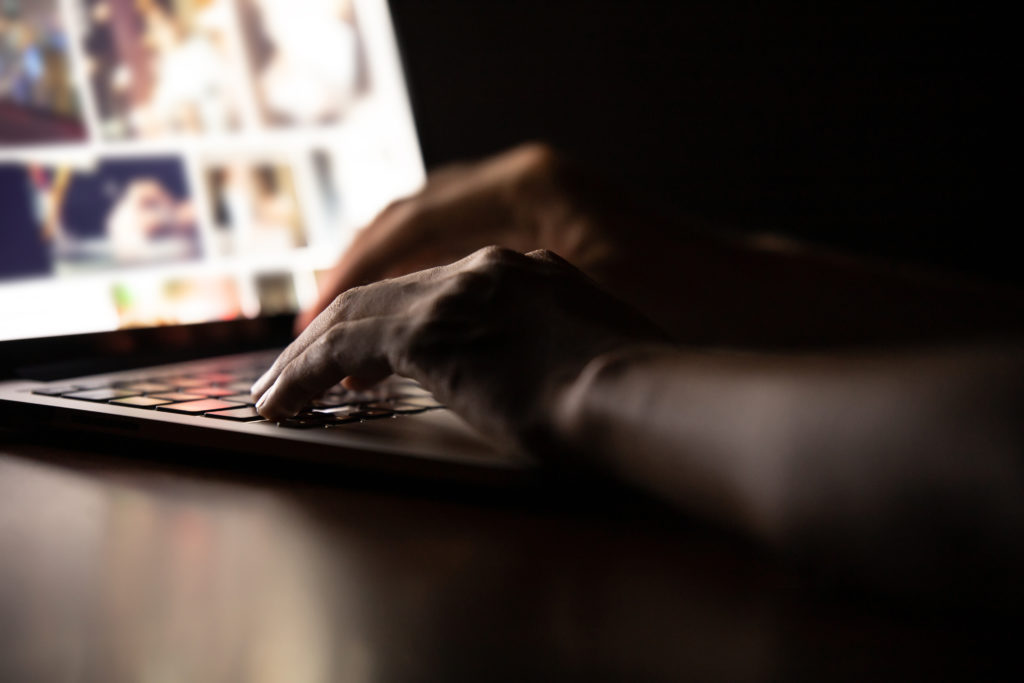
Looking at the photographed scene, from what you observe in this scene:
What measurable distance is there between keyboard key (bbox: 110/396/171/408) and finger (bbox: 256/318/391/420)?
0.29 ft

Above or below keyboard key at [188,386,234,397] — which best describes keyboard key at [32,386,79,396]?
above

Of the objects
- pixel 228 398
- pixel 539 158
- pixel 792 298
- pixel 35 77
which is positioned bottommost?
pixel 792 298

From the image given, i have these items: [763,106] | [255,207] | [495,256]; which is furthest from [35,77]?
[763,106]

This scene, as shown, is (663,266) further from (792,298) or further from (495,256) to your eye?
(495,256)

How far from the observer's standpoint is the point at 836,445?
0.27 metres

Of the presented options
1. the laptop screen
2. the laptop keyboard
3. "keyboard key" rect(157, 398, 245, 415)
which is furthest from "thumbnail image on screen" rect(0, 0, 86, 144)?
"keyboard key" rect(157, 398, 245, 415)

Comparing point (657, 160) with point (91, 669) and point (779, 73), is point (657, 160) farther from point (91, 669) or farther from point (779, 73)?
point (91, 669)

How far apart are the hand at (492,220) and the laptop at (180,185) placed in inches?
5.3

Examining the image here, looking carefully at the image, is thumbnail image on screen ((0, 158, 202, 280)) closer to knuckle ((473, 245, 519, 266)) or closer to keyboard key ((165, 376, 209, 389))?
keyboard key ((165, 376, 209, 389))

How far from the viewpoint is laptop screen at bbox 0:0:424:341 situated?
0.78 meters

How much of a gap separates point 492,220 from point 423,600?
0.70 meters

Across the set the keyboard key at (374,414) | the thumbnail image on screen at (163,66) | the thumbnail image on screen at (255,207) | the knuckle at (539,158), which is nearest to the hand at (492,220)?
the knuckle at (539,158)

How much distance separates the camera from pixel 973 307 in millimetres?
897

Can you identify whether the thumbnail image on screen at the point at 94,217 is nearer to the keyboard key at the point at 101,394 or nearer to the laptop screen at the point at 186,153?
the laptop screen at the point at 186,153
